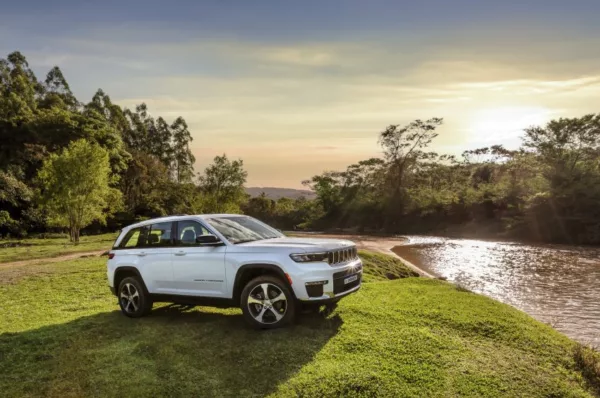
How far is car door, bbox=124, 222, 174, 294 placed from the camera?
7500 mm

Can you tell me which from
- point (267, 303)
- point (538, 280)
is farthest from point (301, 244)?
point (538, 280)

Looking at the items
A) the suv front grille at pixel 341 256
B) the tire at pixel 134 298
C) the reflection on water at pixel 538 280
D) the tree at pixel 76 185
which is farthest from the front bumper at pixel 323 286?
the tree at pixel 76 185

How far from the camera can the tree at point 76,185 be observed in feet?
91.1

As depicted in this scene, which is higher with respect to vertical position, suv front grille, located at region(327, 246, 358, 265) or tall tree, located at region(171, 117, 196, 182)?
tall tree, located at region(171, 117, 196, 182)

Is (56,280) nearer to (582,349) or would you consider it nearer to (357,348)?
(357,348)

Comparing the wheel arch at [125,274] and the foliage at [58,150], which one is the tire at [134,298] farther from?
the foliage at [58,150]

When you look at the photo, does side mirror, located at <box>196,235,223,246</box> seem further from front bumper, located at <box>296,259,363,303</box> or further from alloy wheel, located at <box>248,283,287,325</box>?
front bumper, located at <box>296,259,363,303</box>

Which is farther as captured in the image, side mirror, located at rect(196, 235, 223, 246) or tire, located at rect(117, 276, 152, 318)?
tire, located at rect(117, 276, 152, 318)

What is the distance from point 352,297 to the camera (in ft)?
27.9

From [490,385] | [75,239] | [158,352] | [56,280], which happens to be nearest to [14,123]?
[75,239]

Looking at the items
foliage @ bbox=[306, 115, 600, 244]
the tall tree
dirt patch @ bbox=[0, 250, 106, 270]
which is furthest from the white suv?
the tall tree

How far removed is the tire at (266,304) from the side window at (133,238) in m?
2.78

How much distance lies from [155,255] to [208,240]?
4.85ft

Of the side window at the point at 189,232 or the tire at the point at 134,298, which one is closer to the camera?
the side window at the point at 189,232
